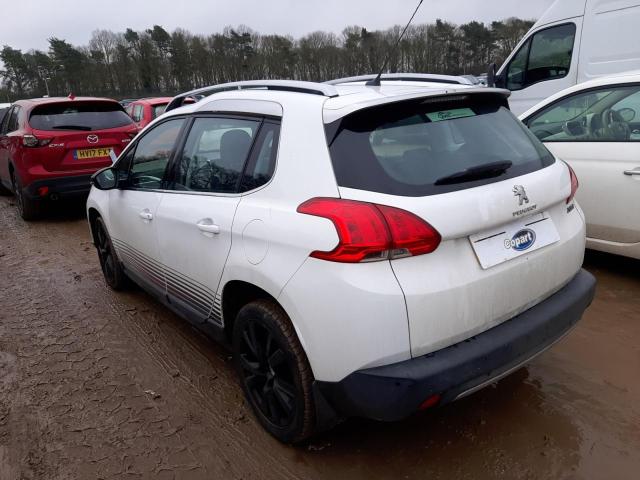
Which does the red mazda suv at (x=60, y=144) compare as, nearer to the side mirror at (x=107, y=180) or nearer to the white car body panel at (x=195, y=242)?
the side mirror at (x=107, y=180)

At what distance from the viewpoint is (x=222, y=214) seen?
252 centimetres

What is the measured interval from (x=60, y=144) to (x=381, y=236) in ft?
21.1

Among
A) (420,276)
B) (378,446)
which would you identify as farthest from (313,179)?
(378,446)

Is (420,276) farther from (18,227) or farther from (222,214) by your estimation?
(18,227)

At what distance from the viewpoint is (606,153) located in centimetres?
394

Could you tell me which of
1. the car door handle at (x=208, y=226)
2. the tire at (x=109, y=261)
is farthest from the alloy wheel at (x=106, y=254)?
the car door handle at (x=208, y=226)

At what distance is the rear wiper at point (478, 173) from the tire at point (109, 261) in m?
3.13

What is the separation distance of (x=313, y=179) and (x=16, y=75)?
61409 mm

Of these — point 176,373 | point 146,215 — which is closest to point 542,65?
point 146,215

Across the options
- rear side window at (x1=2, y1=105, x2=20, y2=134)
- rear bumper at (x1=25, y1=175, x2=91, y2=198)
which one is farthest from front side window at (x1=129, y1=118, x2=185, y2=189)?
rear side window at (x1=2, y1=105, x2=20, y2=134)

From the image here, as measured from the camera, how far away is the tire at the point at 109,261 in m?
4.34

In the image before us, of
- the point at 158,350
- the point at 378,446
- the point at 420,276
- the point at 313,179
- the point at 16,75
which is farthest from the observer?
the point at 16,75

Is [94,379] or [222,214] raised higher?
[222,214]

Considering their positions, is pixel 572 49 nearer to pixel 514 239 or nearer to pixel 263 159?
pixel 514 239
